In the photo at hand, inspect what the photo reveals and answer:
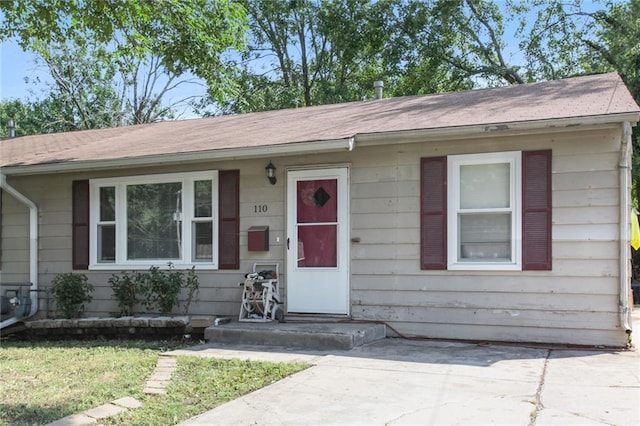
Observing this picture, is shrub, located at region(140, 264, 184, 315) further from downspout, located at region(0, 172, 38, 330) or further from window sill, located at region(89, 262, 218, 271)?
downspout, located at region(0, 172, 38, 330)

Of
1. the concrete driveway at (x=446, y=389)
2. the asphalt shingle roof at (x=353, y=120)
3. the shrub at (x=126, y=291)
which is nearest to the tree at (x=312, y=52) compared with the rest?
the asphalt shingle roof at (x=353, y=120)

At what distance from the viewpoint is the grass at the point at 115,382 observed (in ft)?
12.5

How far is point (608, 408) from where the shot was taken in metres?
3.69

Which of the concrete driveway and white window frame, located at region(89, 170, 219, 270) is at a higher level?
white window frame, located at region(89, 170, 219, 270)

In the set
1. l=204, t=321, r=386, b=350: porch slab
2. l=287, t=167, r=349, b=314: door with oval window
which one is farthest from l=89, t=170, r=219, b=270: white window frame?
l=204, t=321, r=386, b=350: porch slab

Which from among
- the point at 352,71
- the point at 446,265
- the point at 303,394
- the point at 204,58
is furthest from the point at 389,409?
the point at 352,71

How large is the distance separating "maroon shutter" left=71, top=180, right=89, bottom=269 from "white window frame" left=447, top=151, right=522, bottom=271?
5.38 metres

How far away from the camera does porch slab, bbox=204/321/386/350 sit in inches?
233

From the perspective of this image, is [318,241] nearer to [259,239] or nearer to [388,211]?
[259,239]

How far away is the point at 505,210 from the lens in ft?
20.4

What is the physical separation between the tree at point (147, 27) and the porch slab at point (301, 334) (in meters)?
4.30

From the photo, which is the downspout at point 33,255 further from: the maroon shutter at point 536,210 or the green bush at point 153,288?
the maroon shutter at point 536,210

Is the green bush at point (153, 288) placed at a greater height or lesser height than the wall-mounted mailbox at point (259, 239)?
lesser

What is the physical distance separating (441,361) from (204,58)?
19.4ft
